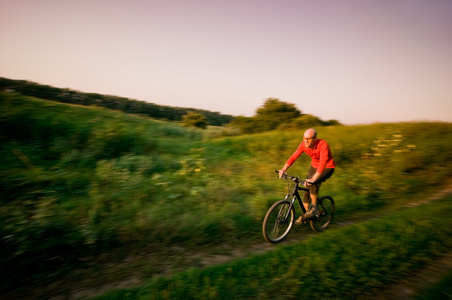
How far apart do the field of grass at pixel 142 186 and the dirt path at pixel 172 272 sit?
0.22 m

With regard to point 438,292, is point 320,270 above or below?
below

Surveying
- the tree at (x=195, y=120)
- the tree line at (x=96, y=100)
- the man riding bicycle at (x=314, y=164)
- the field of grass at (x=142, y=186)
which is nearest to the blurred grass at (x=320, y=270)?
the field of grass at (x=142, y=186)

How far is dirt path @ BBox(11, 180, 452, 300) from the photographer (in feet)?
A: 10.4

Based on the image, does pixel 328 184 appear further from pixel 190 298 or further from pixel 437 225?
pixel 190 298

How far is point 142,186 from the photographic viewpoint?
687cm

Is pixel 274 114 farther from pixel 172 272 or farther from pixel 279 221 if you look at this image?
pixel 172 272

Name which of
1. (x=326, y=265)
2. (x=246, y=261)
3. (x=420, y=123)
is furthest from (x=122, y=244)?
(x=420, y=123)

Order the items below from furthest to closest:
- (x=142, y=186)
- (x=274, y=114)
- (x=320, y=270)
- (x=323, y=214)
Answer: (x=274, y=114), (x=142, y=186), (x=323, y=214), (x=320, y=270)

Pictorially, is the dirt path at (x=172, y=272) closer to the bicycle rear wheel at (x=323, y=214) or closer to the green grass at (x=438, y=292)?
the green grass at (x=438, y=292)

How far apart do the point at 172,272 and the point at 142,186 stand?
379 centimetres

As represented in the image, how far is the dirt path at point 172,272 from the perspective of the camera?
3.17 metres

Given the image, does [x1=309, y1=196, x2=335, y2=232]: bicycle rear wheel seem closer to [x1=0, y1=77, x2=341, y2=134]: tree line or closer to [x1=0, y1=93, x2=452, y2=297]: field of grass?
[x1=0, y1=93, x2=452, y2=297]: field of grass

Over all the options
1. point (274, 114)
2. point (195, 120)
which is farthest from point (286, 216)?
point (195, 120)

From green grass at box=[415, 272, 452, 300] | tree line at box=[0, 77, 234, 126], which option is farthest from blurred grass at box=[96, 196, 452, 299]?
tree line at box=[0, 77, 234, 126]
